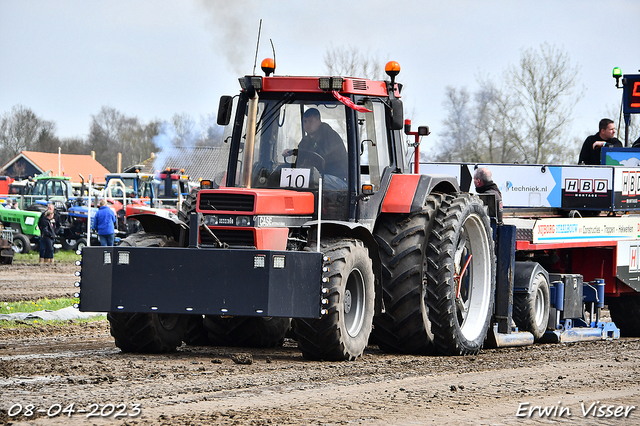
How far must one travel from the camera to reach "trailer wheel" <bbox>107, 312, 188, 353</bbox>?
26.2 ft

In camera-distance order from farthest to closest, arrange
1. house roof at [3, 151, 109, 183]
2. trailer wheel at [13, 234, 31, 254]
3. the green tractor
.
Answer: house roof at [3, 151, 109, 183] < trailer wheel at [13, 234, 31, 254] < the green tractor

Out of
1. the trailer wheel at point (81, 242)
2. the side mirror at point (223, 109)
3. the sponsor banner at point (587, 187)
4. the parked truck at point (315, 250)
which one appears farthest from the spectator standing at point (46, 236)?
the side mirror at point (223, 109)

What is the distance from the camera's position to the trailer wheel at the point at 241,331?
362 inches

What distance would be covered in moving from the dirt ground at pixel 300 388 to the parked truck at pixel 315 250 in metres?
0.30

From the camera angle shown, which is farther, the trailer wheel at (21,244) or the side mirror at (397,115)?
the trailer wheel at (21,244)

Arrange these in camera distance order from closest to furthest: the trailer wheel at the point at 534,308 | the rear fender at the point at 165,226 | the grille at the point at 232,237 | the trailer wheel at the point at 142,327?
the grille at the point at 232,237 < the trailer wheel at the point at 142,327 < the rear fender at the point at 165,226 < the trailer wheel at the point at 534,308

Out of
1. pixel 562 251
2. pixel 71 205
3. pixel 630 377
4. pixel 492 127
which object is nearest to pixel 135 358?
pixel 630 377

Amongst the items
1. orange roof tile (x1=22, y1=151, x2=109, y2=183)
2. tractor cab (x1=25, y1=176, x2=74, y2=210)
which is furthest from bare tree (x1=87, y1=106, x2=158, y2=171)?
tractor cab (x1=25, y1=176, x2=74, y2=210)

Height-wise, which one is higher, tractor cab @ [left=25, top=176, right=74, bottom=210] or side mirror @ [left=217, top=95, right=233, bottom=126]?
side mirror @ [left=217, top=95, right=233, bottom=126]

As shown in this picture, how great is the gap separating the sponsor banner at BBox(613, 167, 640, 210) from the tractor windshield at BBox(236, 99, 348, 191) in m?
5.79

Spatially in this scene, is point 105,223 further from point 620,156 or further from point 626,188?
point 626,188

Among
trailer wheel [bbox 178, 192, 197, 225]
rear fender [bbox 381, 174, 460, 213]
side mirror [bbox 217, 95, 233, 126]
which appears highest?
side mirror [bbox 217, 95, 233, 126]

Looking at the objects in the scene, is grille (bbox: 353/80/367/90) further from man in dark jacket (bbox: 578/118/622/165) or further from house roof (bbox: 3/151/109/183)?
house roof (bbox: 3/151/109/183)

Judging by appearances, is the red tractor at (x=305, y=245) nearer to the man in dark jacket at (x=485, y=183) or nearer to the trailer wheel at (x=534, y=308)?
the trailer wheel at (x=534, y=308)
